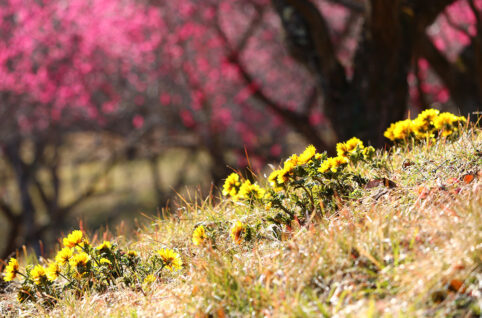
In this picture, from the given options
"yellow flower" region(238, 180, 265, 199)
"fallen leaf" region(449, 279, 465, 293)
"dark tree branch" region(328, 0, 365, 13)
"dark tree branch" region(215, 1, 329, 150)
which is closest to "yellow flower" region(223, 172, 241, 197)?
"yellow flower" region(238, 180, 265, 199)

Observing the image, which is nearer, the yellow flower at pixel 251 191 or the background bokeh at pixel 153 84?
the yellow flower at pixel 251 191

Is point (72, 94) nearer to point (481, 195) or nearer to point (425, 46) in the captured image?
point (425, 46)

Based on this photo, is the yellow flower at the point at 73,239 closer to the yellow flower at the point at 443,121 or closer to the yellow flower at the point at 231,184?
the yellow flower at the point at 231,184

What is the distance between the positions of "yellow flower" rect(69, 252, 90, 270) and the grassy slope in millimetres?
188

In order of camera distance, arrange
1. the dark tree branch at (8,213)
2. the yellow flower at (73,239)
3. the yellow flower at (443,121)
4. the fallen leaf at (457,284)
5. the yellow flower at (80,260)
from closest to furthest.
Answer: the fallen leaf at (457,284) → the yellow flower at (80,260) → the yellow flower at (73,239) → the yellow flower at (443,121) → the dark tree branch at (8,213)

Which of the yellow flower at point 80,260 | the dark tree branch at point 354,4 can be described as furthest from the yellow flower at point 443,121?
the dark tree branch at point 354,4

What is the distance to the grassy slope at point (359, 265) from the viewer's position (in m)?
1.88

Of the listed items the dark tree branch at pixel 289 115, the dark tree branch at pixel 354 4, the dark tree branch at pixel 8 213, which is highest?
the dark tree branch at pixel 354 4

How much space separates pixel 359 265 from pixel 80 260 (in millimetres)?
1582

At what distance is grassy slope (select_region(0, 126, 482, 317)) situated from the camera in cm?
188

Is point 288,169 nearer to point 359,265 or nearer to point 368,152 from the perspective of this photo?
point 368,152

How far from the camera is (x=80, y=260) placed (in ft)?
9.31

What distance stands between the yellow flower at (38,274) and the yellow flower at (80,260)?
18 cm

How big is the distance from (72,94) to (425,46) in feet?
23.7
